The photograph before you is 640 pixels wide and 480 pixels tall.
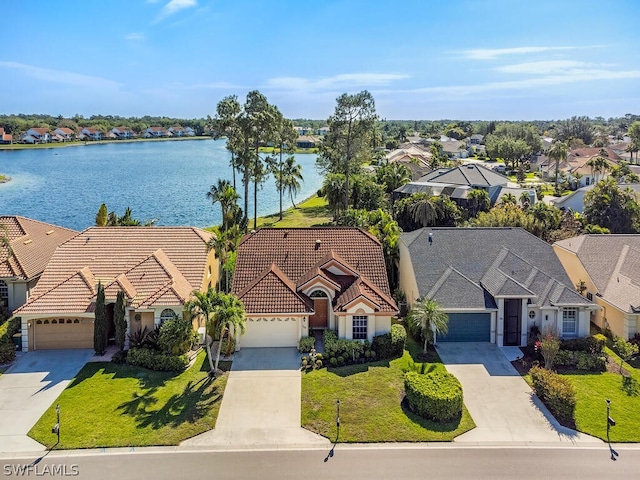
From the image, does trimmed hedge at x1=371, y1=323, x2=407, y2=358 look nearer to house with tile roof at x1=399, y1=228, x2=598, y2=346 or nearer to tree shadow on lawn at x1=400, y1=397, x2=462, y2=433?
house with tile roof at x1=399, y1=228, x2=598, y2=346

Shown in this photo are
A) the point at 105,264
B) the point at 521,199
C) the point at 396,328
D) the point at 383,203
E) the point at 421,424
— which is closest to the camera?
the point at 421,424

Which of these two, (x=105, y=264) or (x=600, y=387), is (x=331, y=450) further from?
(x=105, y=264)

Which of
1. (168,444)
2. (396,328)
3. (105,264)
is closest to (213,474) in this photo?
(168,444)

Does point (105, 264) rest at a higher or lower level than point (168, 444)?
higher

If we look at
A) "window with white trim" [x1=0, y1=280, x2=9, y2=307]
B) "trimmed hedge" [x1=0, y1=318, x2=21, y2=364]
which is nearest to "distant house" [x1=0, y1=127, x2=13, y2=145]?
"window with white trim" [x1=0, y1=280, x2=9, y2=307]

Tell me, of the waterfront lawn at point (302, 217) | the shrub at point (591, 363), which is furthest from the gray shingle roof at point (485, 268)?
the waterfront lawn at point (302, 217)

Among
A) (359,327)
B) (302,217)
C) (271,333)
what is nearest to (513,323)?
(359,327)
